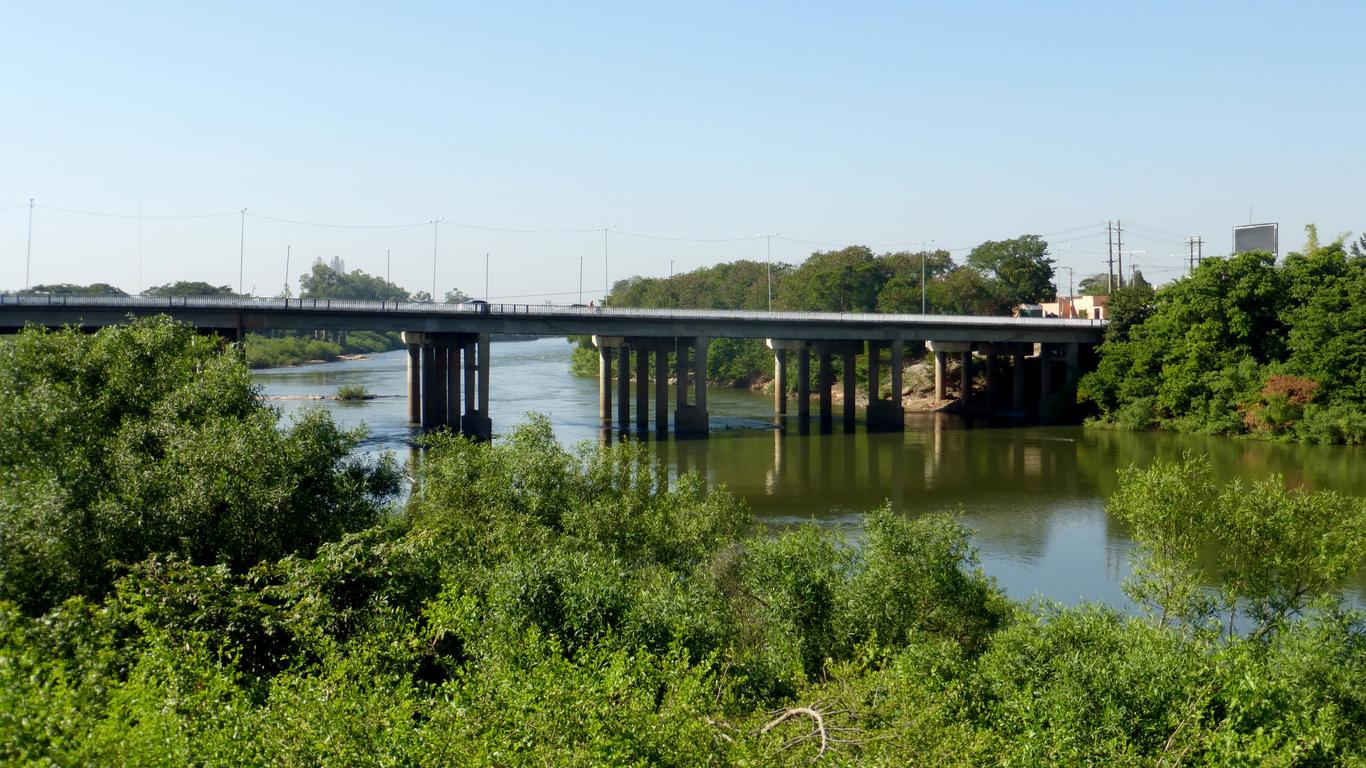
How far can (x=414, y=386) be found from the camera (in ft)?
252

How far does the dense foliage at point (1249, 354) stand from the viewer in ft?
214

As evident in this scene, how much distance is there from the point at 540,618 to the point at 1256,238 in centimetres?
9714

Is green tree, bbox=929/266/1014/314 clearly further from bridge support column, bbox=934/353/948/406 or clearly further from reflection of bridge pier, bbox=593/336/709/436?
reflection of bridge pier, bbox=593/336/709/436

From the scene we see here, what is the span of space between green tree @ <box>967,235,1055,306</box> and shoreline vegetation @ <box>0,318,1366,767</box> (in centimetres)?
8931

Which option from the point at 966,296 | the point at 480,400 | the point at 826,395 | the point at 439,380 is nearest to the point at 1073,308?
the point at 966,296

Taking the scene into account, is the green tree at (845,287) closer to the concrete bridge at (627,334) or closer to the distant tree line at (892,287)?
the distant tree line at (892,287)

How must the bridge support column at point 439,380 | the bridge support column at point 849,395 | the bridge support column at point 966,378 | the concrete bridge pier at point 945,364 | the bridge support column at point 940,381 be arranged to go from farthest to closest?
the bridge support column at point 940,381
the bridge support column at point 966,378
the concrete bridge pier at point 945,364
the bridge support column at point 849,395
the bridge support column at point 439,380

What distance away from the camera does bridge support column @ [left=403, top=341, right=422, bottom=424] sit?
7578 centimetres

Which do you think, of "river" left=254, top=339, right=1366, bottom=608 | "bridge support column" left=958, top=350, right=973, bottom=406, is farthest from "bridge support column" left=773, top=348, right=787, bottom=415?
"bridge support column" left=958, top=350, right=973, bottom=406

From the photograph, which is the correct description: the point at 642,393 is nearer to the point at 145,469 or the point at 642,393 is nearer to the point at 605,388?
the point at 605,388

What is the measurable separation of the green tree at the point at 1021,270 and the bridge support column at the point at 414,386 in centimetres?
6247

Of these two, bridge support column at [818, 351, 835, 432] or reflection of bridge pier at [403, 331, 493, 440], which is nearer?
reflection of bridge pier at [403, 331, 493, 440]

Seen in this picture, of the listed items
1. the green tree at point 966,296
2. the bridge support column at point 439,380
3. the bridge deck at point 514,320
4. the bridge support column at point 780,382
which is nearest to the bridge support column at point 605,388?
the bridge deck at point 514,320

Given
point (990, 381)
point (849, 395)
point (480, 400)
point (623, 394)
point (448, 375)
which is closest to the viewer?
point (480, 400)
